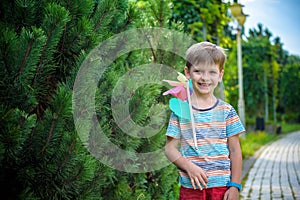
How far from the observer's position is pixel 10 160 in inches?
76.6

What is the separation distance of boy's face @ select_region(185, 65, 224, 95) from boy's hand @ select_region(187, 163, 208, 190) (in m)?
0.40

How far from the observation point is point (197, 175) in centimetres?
218

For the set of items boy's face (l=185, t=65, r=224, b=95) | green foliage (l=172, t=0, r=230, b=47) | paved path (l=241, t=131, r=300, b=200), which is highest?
green foliage (l=172, t=0, r=230, b=47)

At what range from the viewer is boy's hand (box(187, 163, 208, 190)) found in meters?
2.18

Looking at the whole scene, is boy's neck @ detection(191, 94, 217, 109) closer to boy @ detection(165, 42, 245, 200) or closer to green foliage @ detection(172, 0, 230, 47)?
boy @ detection(165, 42, 245, 200)

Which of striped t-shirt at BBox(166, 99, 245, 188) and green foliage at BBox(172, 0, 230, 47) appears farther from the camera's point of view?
green foliage at BBox(172, 0, 230, 47)

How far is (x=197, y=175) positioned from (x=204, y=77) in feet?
1.67

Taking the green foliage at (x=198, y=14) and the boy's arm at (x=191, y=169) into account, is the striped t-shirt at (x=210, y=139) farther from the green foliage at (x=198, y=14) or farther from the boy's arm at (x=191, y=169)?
the green foliage at (x=198, y=14)

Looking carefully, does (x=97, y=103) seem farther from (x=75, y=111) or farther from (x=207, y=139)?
(x=207, y=139)

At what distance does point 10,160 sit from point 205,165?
0.96 m

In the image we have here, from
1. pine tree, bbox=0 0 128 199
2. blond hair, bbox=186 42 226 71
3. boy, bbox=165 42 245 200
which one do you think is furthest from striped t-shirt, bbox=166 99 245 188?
pine tree, bbox=0 0 128 199

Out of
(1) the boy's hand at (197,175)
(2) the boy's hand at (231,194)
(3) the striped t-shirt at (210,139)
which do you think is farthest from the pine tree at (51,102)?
(2) the boy's hand at (231,194)

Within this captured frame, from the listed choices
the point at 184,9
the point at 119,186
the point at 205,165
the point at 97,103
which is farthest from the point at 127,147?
the point at 184,9

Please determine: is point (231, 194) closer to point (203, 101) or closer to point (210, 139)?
point (210, 139)
